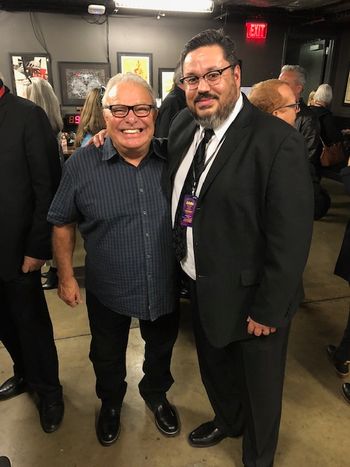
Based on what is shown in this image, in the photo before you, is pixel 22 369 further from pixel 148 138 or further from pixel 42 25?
pixel 42 25

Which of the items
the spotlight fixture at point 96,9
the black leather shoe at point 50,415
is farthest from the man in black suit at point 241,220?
the spotlight fixture at point 96,9

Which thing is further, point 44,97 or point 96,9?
point 96,9

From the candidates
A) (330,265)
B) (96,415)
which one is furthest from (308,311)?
(96,415)

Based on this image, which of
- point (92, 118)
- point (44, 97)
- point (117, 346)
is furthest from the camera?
point (44, 97)

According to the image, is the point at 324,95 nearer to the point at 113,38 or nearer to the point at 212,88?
the point at 113,38

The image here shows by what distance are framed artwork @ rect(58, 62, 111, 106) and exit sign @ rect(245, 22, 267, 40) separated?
8.38ft

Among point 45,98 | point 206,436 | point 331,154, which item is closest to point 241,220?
point 206,436

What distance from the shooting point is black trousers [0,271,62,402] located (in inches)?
67.7

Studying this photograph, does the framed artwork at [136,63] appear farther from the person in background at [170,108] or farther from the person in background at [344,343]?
the person in background at [344,343]

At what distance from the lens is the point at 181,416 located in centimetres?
195

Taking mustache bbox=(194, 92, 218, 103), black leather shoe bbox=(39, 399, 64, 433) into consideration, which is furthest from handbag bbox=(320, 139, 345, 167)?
black leather shoe bbox=(39, 399, 64, 433)

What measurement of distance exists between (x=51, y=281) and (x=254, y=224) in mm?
2538

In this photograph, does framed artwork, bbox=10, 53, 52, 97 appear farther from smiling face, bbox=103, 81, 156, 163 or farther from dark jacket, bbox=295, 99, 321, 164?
smiling face, bbox=103, 81, 156, 163

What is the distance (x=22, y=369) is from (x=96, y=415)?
0.49 m
